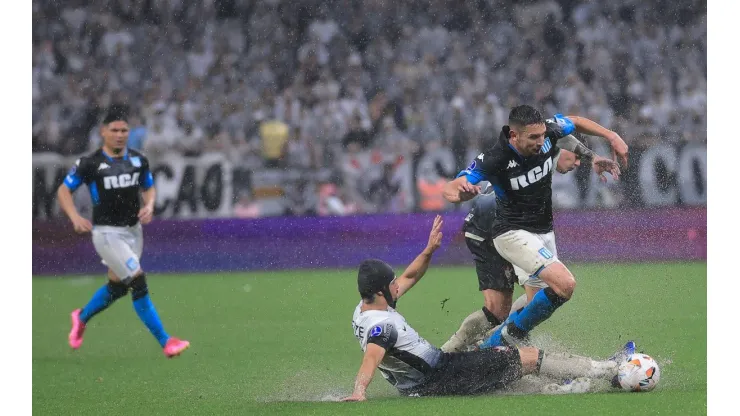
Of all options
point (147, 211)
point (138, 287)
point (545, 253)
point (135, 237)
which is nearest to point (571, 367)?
point (545, 253)

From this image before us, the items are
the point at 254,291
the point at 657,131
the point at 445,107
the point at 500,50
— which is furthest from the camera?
the point at 500,50

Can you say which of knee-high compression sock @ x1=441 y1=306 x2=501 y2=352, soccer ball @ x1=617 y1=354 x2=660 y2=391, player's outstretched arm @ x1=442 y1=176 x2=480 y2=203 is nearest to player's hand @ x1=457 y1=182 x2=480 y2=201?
player's outstretched arm @ x1=442 y1=176 x2=480 y2=203

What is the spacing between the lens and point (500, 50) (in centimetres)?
1866

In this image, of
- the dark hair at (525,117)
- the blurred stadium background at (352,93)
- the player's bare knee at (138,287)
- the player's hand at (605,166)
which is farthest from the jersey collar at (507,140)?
the blurred stadium background at (352,93)

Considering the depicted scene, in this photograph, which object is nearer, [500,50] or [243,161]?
[243,161]

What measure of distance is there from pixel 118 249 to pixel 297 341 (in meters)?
1.82

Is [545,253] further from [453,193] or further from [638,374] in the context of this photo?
[638,374]

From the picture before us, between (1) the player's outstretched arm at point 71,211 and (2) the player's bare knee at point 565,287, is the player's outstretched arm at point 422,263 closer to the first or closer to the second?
(2) the player's bare knee at point 565,287

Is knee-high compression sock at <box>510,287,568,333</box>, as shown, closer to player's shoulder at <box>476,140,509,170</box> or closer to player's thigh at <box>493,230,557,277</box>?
player's thigh at <box>493,230,557,277</box>

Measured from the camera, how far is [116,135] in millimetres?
9430

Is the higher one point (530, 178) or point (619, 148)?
point (619, 148)
